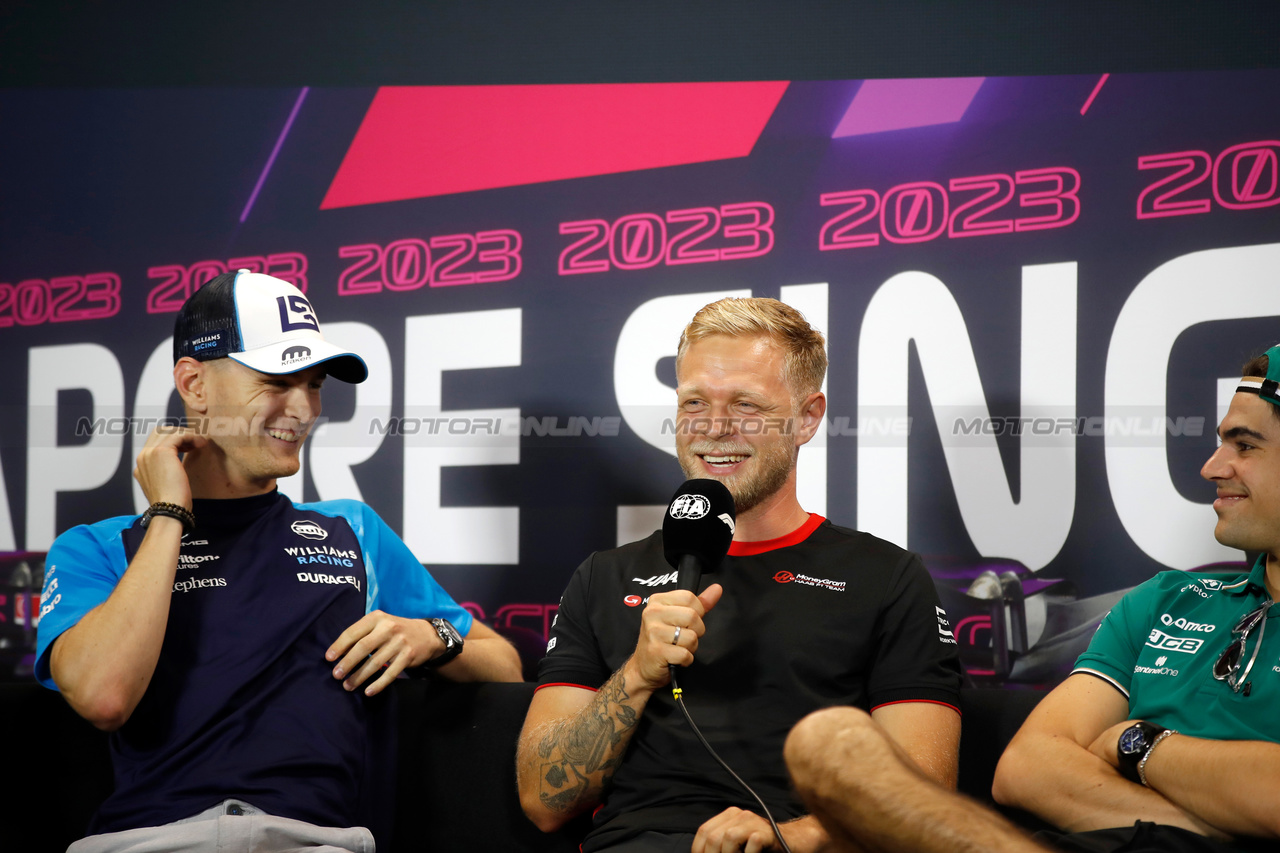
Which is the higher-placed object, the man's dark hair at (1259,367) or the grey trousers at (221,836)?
the man's dark hair at (1259,367)

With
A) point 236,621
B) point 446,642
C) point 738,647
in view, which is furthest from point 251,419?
point 738,647

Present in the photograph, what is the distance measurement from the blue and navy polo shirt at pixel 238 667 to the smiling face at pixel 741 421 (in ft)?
2.45

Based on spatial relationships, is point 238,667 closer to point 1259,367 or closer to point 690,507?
point 690,507

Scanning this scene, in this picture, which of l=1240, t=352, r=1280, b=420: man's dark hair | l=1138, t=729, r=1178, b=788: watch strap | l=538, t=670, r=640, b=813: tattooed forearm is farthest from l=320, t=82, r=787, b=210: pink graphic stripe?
l=1138, t=729, r=1178, b=788: watch strap

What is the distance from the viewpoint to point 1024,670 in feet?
7.09

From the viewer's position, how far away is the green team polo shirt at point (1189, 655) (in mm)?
1473

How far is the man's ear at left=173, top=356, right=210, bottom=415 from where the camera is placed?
1.83m

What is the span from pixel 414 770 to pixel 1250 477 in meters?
1.67

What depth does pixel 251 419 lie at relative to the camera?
180 cm

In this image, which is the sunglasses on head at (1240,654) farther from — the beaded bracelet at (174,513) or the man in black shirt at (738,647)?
the beaded bracelet at (174,513)

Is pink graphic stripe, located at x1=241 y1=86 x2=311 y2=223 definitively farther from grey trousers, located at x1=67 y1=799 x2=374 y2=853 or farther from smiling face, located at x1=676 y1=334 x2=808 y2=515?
grey trousers, located at x1=67 y1=799 x2=374 y2=853

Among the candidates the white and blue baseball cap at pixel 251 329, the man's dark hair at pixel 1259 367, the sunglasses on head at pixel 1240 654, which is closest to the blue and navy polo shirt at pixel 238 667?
the white and blue baseball cap at pixel 251 329

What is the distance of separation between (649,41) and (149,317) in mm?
1648

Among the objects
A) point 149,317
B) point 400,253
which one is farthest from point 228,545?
point 149,317
